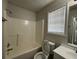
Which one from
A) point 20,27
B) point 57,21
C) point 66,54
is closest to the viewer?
point 66,54

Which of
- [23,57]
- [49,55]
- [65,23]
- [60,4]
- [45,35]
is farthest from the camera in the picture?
[45,35]

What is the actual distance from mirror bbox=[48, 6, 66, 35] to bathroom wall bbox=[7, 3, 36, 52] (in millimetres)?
1227

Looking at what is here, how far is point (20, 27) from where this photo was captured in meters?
3.49

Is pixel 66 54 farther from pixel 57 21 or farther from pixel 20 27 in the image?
pixel 20 27

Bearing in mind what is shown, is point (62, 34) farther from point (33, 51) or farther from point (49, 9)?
point (33, 51)

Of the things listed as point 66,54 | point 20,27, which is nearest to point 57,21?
point 66,54

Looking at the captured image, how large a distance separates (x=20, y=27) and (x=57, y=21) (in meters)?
1.65

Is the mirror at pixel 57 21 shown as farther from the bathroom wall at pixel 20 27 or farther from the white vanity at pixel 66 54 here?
the bathroom wall at pixel 20 27

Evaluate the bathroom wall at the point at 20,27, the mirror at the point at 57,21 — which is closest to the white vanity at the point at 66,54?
the mirror at the point at 57,21

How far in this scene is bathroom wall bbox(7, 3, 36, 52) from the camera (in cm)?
302

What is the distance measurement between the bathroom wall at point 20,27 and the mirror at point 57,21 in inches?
48.3

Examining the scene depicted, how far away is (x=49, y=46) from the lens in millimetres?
2648

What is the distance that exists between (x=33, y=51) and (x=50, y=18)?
1.61 m

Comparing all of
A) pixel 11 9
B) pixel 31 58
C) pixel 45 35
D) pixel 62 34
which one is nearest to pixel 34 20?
pixel 45 35
